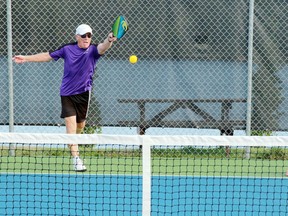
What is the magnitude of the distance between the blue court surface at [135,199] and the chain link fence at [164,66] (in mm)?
1946

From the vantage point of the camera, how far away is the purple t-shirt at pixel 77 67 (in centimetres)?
665

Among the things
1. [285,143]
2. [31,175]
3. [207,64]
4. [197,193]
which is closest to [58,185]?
[31,175]

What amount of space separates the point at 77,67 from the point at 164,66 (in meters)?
1.36

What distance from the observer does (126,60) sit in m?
7.80

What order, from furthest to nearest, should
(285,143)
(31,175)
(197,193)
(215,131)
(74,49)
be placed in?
1. (215,131)
2. (74,49)
3. (31,175)
4. (197,193)
5. (285,143)

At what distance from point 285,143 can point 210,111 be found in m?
3.71

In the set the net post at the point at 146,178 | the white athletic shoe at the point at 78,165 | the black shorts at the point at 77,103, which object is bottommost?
the white athletic shoe at the point at 78,165

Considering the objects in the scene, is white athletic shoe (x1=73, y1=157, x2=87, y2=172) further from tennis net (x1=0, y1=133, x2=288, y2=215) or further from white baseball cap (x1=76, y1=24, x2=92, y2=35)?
white baseball cap (x1=76, y1=24, x2=92, y2=35)

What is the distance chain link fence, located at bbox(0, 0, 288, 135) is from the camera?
305 inches

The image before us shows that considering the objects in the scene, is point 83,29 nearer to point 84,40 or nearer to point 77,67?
point 84,40

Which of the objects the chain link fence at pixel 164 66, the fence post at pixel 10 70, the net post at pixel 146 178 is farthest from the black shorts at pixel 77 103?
the net post at pixel 146 178

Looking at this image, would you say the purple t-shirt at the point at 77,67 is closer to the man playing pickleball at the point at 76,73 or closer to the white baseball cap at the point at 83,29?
the man playing pickleball at the point at 76,73

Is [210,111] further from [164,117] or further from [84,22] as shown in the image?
[84,22]

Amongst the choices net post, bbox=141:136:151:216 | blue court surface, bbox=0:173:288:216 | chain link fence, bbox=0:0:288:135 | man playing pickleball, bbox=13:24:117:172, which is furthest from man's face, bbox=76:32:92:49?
net post, bbox=141:136:151:216
